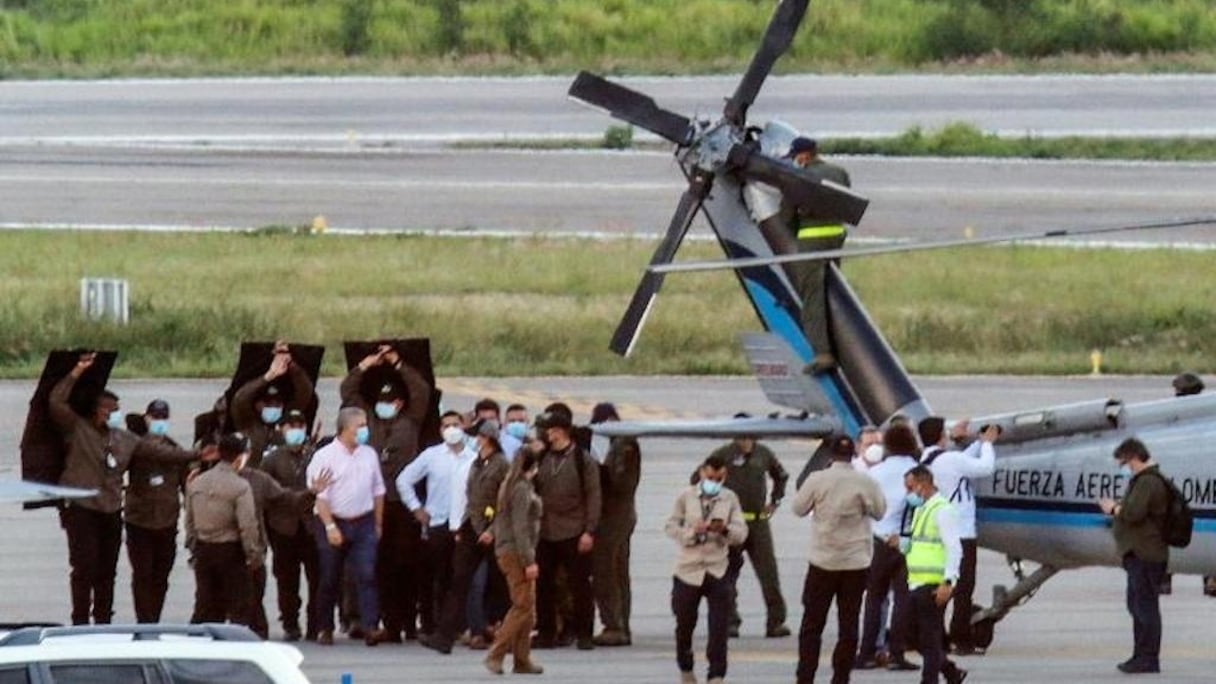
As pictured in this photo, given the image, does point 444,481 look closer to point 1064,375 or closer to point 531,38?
point 1064,375

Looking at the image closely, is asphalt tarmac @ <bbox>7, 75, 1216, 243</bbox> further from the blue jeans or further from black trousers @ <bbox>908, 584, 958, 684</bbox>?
black trousers @ <bbox>908, 584, 958, 684</bbox>

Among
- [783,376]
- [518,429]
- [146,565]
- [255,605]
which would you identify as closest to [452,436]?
[518,429]

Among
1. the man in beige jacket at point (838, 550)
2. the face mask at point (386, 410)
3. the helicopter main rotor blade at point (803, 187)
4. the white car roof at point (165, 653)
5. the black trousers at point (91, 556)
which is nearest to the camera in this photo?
the white car roof at point (165, 653)

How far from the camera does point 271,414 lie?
21406 mm

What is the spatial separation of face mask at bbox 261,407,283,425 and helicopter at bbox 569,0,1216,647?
245 centimetres

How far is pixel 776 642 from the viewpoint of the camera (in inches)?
848

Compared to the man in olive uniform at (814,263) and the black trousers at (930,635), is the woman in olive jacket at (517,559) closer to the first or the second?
the black trousers at (930,635)

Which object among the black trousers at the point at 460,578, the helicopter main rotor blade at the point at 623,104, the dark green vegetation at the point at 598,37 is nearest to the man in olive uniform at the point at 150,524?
the black trousers at the point at 460,578

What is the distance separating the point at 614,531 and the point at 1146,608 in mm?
3844

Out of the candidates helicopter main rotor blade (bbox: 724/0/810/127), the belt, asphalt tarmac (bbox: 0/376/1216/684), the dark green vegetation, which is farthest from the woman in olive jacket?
the dark green vegetation

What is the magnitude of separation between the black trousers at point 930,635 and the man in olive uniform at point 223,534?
4.53 metres

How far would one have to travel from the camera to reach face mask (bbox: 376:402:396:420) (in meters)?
21.5

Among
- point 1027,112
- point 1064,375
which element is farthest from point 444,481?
point 1027,112

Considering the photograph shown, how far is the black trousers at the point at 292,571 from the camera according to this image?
21234 mm
